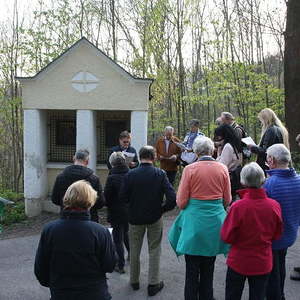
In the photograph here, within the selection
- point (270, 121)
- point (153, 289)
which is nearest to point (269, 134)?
point (270, 121)

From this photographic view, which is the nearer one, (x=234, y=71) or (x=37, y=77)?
(x=37, y=77)

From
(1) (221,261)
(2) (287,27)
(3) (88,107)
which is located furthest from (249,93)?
(1) (221,261)

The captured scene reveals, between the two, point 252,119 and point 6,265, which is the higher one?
point 252,119

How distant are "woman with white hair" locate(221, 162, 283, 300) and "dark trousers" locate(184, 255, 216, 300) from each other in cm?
55

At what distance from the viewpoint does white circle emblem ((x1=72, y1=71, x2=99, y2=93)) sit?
9.86 metres

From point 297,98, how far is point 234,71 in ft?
→ 20.9

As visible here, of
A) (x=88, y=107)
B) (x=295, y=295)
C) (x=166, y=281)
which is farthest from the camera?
(x=88, y=107)

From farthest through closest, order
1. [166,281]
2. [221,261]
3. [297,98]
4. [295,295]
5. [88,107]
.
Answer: [297,98] < [88,107] < [221,261] < [166,281] < [295,295]

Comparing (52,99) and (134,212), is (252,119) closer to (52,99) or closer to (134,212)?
(52,99)

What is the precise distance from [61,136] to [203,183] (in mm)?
7318

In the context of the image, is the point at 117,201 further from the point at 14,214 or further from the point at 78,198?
the point at 14,214

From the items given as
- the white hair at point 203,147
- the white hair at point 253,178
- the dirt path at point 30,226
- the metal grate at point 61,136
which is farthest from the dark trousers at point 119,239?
the metal grate at point 61,136

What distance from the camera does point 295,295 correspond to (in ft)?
16.0

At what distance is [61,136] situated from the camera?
35.6 feet
